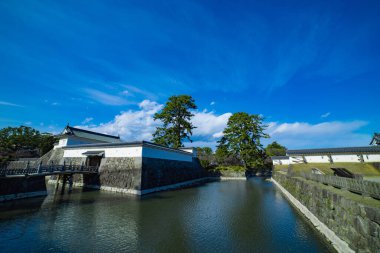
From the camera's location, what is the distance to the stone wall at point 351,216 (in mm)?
4719

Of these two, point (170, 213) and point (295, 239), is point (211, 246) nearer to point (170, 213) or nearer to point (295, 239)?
point (295, 239)

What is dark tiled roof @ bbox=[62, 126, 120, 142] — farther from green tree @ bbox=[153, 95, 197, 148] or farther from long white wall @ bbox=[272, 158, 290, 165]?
long white wall @ bbox=[272, 158, 290, 165]

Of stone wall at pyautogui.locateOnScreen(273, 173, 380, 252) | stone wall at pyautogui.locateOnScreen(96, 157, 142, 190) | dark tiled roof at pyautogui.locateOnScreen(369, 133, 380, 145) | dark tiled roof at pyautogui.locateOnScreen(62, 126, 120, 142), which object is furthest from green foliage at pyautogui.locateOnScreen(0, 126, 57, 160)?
dark tiled roof at pyautogui.locateOnScreen(369, 133, 380, 145)

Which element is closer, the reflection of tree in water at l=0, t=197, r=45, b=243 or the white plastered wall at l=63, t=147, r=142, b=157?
the reflection of tree in water at l=0, t=197, r=45, b=243

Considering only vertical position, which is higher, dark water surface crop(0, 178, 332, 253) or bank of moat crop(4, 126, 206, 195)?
bank of moat crop(4, 126, 206, 195)

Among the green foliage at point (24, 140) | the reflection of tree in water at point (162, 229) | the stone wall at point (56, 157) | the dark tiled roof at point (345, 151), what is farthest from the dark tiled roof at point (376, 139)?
the green foliage at point (24, 140)

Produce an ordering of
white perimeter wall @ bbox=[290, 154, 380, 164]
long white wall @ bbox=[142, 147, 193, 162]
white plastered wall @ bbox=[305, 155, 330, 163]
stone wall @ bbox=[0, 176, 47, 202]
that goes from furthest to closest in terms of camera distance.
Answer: white plastered wall @ bbox=[305, 155, 330, 163], white perimeter wall @ bbox=[290, 154, 380, 164], long white wall @ bbox=[142, 147, 193, 162], stone wall @ bbox=[0, 176, 47, 202]

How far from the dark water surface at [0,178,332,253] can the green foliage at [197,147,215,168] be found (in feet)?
78.8

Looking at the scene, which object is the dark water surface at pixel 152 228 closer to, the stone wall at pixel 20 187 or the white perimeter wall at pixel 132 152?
the stone wall at pixel 20 187

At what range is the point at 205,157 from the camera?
44125 mm

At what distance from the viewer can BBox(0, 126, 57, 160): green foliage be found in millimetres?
34250

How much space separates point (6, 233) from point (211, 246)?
334 inches

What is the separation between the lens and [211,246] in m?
6.78

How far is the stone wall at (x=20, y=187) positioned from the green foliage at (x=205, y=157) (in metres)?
25.7
